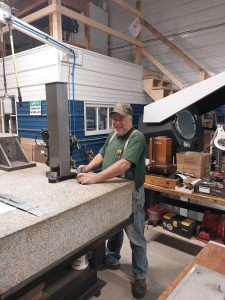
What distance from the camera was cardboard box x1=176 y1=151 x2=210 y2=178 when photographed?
2.65 meters

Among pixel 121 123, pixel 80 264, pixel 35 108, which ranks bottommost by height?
pixel 80 264

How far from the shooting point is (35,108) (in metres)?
4.39

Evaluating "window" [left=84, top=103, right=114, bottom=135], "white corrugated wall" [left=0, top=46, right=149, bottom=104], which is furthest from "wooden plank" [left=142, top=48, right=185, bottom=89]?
"window" [left=84, top=103, right=114, bottom=135]

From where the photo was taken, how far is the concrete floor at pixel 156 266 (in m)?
2.14

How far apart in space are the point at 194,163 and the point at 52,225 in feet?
6.73

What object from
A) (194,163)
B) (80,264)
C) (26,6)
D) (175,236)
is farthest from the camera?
(26,6)

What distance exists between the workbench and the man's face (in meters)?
0.51

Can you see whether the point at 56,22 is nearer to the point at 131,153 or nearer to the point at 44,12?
the point at 44,12

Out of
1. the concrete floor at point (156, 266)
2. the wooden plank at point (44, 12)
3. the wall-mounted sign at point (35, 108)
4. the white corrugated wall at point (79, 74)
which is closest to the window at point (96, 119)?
the white corrugated wall at point (79, 74)

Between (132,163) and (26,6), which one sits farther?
(26,6)

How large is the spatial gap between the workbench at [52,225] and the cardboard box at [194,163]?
1.42m

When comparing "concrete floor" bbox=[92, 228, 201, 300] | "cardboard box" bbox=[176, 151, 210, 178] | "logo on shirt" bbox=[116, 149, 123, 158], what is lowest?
"concrete floor" bbox=[92, 228, 201, 300]

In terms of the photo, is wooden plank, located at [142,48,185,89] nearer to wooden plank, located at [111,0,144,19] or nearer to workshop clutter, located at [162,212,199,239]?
wooden plank, located at [111,0,144,19]

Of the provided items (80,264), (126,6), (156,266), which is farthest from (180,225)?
(126,6)
